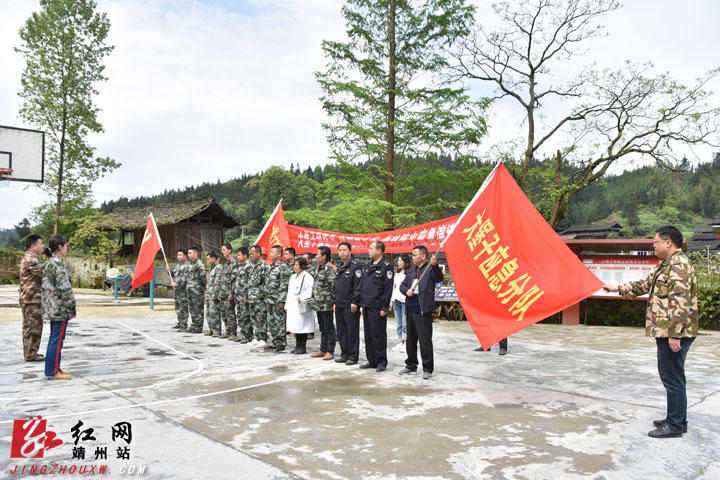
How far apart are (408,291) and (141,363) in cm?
411

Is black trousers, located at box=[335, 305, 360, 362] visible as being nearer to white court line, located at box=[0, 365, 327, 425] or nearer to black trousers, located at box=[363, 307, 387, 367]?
black trousers, located at box=[363, 307, 387, 367]

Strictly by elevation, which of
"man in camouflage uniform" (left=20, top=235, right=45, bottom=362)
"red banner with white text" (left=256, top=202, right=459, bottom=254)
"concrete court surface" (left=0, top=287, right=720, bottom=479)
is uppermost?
"red banner with white text" (left=256, top=202, right=459, bottom=254)

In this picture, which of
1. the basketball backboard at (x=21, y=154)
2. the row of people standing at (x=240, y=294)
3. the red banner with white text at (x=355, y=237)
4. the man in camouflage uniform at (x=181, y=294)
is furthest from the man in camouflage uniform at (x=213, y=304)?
the basketball backboard at (x=21, y=154)

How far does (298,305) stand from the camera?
8.20 m

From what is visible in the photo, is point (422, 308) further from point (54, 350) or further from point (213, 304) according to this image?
point (213, 304)

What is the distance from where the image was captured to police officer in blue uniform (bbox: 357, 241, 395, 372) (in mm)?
7020

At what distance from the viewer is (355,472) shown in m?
3.41

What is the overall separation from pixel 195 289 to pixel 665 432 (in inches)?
358

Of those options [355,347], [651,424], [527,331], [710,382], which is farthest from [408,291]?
[527,331]

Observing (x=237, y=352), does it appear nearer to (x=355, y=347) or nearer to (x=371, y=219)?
(x=355, y=347)

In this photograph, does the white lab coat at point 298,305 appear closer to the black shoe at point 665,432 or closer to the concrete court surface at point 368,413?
the concrete court surface at point 368,413

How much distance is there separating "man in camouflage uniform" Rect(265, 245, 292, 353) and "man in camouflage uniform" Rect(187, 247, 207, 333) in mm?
2830

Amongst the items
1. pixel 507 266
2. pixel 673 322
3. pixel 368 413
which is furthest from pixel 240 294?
pixel 673 322

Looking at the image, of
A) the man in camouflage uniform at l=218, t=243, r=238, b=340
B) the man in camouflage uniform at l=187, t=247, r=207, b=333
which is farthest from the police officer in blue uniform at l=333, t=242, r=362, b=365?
the man in camouflage uniform at l=187, t=247, r=207, b=333
